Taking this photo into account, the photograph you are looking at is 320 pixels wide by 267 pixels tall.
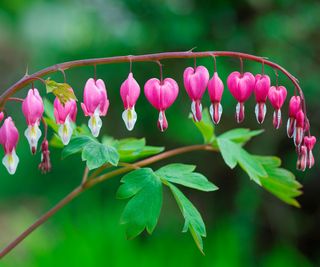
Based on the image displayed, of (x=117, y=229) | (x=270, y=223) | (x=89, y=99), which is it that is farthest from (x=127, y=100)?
(x=270, y=223)

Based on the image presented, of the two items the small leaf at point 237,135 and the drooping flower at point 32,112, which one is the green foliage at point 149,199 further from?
the small leaf at point 237,135

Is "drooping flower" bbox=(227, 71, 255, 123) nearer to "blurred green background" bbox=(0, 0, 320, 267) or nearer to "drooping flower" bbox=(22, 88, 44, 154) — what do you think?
"drooping flower" bbox=(22, 88, 44, 154)

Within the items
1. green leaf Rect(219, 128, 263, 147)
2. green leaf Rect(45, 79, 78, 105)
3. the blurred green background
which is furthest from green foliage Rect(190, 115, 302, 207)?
the blurred green background

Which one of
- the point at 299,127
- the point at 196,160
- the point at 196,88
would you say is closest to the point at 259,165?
the point at 299,127

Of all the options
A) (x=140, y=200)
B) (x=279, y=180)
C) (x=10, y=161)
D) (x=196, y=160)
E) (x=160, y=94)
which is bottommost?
(x=196, y=160)

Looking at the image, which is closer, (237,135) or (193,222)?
(193,222)

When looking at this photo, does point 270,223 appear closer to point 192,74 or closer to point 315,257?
point 315,257

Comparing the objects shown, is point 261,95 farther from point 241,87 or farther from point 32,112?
point 32,112
